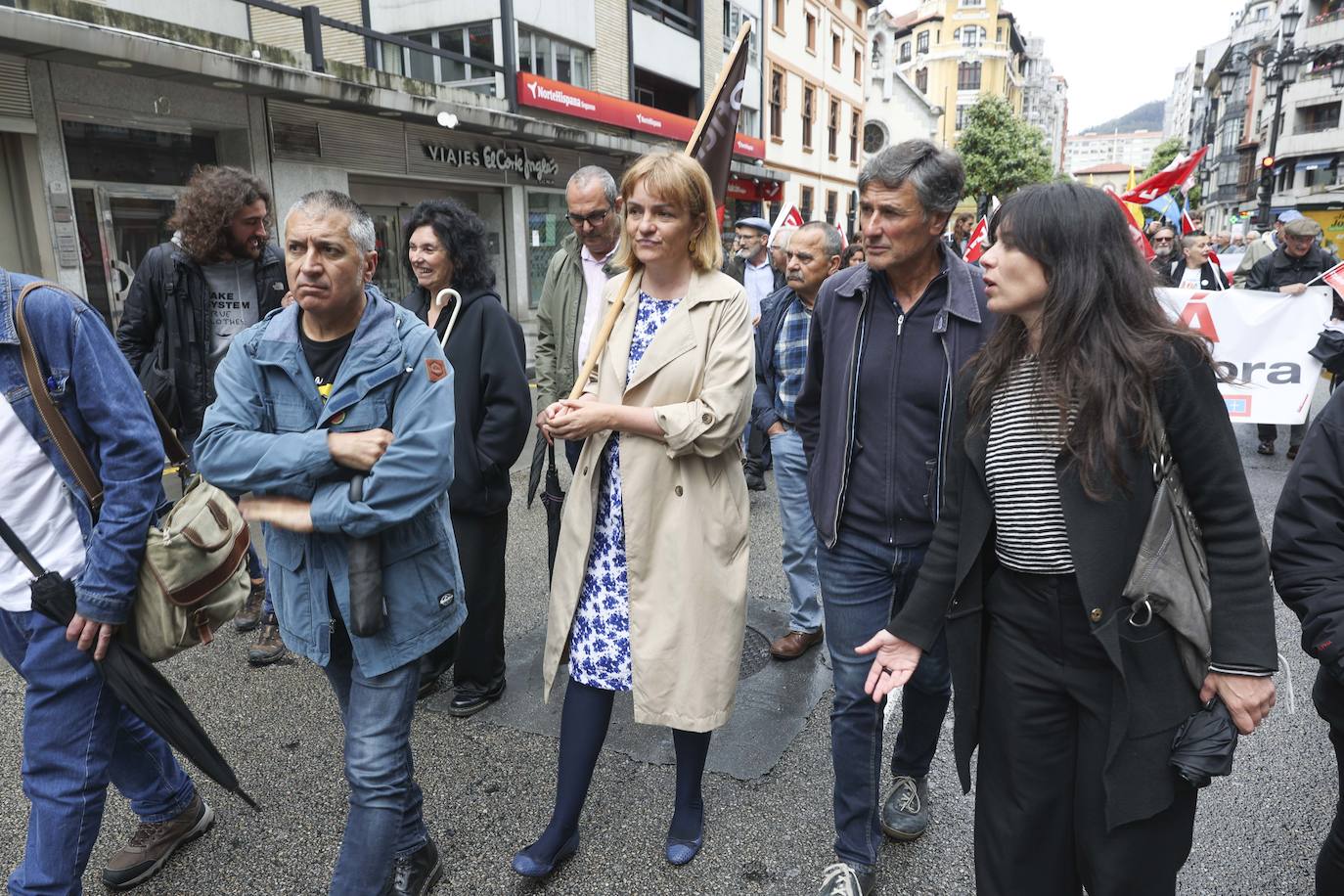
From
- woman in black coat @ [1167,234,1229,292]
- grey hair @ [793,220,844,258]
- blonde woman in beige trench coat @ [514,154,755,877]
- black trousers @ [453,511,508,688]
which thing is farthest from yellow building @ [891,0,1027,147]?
blonde woman in beige trench coat @ [514,154,755,877]

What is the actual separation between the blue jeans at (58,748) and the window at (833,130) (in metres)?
33.1

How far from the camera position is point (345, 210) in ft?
7.61

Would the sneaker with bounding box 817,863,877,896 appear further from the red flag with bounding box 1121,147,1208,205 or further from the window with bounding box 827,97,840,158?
the window with bounding box 827,97,840,158

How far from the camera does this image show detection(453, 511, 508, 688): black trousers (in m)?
3.64

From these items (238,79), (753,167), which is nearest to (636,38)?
(753,167)

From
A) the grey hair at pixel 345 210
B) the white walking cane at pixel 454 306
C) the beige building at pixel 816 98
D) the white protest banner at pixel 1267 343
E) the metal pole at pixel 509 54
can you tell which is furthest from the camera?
the beige building at pixel 816 98

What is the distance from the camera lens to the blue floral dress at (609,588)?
2.63m

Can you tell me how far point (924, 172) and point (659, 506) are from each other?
47.1 inches

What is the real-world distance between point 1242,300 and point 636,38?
15.2 m

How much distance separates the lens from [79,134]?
8.74 m

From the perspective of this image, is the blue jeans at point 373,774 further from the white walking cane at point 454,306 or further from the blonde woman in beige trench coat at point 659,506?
the white walking cane at point 454,306

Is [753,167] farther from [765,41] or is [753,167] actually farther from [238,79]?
[238,79]

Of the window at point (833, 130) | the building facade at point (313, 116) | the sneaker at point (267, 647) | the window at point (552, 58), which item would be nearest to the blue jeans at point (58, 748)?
the sneaker at point (267, 647)

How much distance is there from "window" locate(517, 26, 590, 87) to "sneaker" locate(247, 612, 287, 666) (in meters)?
13.0
